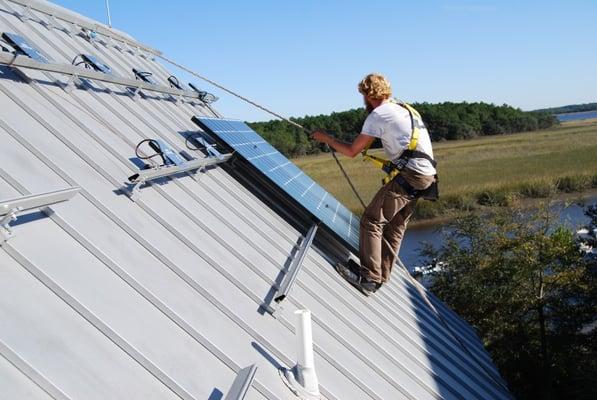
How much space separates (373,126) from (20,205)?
4.22 m

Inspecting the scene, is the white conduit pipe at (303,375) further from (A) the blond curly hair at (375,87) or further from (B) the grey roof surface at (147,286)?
(A) the blond curly hair at (375,87)

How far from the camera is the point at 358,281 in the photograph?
6902 mm

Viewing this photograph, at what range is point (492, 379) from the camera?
759 cm

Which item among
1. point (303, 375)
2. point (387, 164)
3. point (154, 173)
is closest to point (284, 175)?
point (387, 164)

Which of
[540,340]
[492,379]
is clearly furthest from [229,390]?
[540,340]

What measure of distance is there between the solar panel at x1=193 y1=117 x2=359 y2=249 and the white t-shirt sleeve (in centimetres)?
136

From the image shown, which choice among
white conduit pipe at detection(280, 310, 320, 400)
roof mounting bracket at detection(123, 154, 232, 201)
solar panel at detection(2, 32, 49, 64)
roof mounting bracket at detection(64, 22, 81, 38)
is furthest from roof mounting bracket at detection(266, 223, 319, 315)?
roof mounting bracket at detection(64, 22, 81, 38)

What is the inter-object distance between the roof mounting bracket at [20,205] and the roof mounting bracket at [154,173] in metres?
1.04

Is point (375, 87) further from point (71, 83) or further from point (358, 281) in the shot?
point (71, 83)

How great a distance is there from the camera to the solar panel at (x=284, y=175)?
7.24m

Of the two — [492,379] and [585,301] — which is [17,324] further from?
[585,301]

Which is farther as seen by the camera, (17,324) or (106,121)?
(106,121)

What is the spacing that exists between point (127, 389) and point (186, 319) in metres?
0.91

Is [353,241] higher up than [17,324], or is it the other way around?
[17,324]
